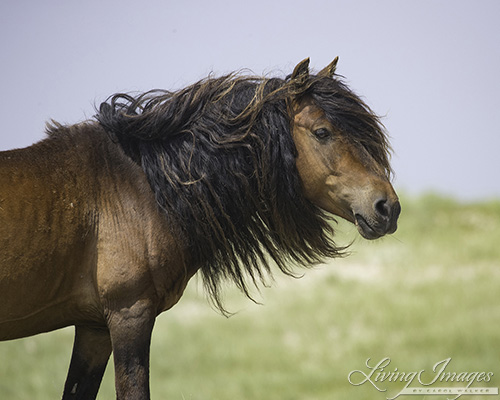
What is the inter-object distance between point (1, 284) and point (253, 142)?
65.1 inches

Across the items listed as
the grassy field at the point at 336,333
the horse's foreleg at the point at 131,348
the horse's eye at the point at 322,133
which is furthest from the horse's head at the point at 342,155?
the grassy field at the point at 336,333

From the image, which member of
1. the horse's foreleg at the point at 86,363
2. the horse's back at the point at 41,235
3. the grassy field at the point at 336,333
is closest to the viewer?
the horse's back at the point at 41,235

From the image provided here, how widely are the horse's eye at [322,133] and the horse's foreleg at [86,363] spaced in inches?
70.1

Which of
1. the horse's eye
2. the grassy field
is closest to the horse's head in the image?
the horse's eye

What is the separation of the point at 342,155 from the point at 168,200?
3.53 ft

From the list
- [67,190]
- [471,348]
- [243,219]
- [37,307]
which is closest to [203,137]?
[243,219]

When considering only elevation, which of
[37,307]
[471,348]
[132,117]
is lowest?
[471,348]

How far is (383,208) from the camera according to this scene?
378cm

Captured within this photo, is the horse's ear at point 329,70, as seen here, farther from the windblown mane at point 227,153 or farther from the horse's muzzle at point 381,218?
the horse's muzzle at point 381,218

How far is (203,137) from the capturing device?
392 cm

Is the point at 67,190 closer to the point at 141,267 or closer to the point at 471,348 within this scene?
the point at 141,267

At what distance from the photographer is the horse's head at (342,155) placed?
3.79m

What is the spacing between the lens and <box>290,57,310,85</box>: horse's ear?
13.0ft

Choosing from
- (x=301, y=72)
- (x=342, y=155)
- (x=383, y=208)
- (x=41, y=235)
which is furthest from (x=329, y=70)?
(x=41, y=235)
